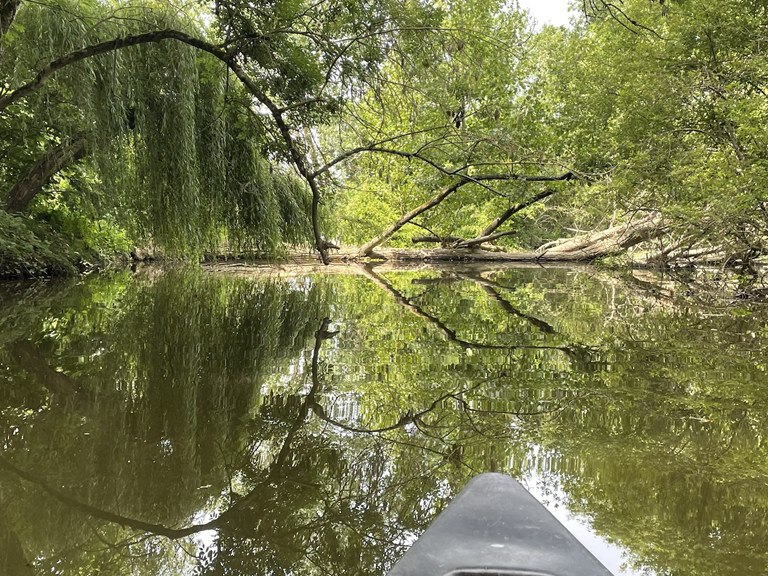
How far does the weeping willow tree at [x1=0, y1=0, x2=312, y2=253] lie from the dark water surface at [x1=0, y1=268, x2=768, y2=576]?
121 cm

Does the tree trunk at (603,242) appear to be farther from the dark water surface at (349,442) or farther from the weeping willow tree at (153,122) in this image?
the weeping willow tree at (153,122)

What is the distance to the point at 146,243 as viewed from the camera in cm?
496

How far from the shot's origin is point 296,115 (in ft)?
13.4

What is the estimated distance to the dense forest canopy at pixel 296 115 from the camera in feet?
12.5

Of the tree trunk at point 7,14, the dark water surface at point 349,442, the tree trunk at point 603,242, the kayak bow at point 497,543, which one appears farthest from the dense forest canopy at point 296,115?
the tree trunk at point 603,242

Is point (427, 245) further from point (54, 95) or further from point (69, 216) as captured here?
point (54, 95)

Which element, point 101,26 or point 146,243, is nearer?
point 101,26

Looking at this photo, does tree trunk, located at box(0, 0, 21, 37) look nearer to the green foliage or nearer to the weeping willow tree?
the weeping willow tree

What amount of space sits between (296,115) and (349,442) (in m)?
2.90

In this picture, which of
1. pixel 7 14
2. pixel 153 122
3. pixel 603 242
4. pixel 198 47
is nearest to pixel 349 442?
pixel 198 47

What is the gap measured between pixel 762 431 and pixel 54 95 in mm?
6135

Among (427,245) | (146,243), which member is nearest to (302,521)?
(146,243)

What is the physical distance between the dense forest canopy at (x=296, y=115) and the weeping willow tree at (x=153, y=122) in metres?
0.02

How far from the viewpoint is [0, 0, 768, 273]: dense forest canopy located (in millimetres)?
3799
